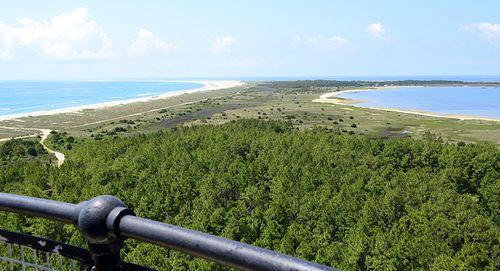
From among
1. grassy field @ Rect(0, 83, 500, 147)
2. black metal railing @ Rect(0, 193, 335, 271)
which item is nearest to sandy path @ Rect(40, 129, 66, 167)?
grassy field @ Rect(0, 83, 500, 147)

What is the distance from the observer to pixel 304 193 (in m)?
52.8

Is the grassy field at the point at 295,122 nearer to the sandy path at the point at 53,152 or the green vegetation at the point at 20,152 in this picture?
the sandy path at the point at 53,152

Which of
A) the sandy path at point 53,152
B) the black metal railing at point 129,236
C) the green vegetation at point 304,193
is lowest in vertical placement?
the sandy path at point 53,152

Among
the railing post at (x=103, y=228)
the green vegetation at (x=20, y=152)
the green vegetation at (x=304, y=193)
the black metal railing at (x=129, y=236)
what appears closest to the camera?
the black metal railing at (x=129, y=236)

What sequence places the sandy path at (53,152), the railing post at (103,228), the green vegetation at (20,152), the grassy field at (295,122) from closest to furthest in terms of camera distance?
the railing post at (103,228) < the sandy path at (53,152) < the green vegetation at (20,152) < the grassy field at (295,122)

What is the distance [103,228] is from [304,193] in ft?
165

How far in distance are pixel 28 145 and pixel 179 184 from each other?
58.6 metres

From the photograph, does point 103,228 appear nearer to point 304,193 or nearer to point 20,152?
point 304,193

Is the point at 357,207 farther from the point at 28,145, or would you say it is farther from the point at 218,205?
the point at 28,145

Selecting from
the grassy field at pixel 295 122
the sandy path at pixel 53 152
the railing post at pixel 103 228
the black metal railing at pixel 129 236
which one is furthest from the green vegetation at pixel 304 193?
the grassy field at pixel 295 122

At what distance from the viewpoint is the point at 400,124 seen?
13175 cm

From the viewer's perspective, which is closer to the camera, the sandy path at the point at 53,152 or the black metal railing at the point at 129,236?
the black metal railing at the point at 129,236

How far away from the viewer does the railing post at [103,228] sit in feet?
11.2

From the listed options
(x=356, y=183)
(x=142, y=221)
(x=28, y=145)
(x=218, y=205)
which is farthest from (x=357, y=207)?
(x=28, y=145)
